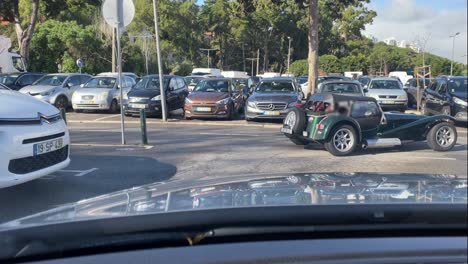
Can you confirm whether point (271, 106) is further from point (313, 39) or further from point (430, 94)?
point (313, 39)

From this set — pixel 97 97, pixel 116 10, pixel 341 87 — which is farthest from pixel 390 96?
pixel 116 10

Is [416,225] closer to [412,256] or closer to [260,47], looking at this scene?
[412,256]

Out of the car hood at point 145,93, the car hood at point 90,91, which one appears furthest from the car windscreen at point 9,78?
the car hood at point 145,93

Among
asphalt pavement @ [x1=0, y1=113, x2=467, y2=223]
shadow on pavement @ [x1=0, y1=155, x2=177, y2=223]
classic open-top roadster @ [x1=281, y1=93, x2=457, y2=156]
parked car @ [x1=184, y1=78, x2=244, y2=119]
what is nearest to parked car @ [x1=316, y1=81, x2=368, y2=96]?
asphalt pavement @ [x1=0, y1=113, x2=467, y2=223]

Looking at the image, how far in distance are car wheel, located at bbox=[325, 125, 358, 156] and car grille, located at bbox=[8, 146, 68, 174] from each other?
477 cm

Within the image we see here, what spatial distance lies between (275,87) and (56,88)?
7939 millimetres

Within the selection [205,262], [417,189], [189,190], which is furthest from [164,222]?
[417,189]

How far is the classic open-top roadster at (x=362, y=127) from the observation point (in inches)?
358

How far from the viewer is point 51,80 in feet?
63.4

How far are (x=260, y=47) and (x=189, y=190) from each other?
67.4 meters

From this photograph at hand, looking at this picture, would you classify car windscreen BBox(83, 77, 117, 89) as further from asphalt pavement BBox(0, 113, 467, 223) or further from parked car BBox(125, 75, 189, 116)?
asphalt pavement BBox(0, 113, 467, 223)

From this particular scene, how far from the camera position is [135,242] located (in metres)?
1.74

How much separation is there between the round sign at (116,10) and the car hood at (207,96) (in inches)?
253

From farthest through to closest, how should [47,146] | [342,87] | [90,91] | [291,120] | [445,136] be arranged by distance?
1. [90,91]
2. [342,87]
3. [291,120]
4. [445,136]
5. [47,146]
